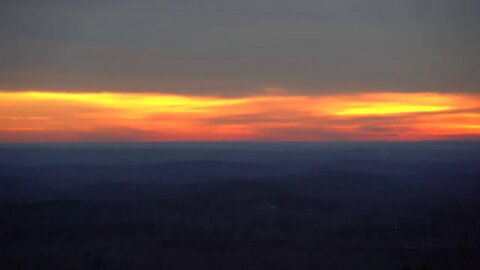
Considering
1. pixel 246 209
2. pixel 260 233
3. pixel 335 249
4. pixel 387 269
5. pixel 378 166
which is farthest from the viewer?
pixel 378 166

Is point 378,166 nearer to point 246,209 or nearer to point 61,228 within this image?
point 246,209

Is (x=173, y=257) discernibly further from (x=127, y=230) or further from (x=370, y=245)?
(x=370, y=245)

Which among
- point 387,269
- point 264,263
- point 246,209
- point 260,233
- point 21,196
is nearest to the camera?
point 387,269

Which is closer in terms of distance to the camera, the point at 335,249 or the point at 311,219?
the point at 335,249

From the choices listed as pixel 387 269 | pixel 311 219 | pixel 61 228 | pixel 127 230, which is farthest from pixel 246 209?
pixel 387 269

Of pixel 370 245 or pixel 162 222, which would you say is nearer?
pixel 370 245

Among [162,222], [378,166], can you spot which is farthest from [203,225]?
[378,166]

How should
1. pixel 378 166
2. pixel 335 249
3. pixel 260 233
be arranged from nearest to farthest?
pixel 335 249
pixel 260 233
pixel 378 166

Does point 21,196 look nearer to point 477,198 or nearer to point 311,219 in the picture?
point 311,219

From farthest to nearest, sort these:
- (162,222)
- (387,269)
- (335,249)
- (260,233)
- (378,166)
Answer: (378,166) → (162,222) → (260,233) → (335,249) → (387,269)
